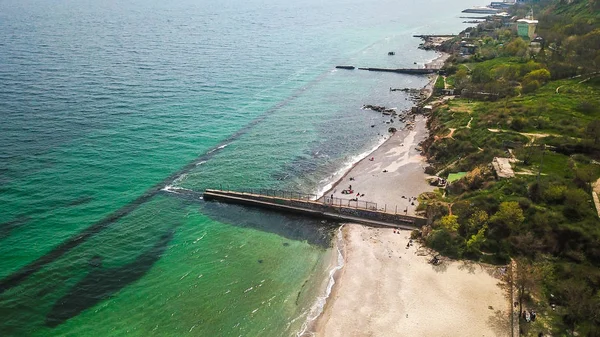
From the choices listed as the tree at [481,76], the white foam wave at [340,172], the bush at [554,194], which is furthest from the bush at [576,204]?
the tree at [481,76]

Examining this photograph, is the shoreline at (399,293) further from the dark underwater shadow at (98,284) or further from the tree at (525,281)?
the dark underwater shadow at (98,284)

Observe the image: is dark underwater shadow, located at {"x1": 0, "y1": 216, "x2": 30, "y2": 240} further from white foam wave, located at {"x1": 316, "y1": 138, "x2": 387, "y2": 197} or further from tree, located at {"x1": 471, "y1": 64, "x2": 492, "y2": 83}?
tree, located at {"x1": 471, "y1": 64, "x2": 492, "y2": 83}

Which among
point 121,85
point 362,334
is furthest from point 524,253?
point 121,85

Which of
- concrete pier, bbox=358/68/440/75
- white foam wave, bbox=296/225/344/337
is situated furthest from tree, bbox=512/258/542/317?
concrete pier, bbox=358/68/440/75

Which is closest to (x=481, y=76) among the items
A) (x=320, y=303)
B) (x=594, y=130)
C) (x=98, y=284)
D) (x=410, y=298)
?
(x=594, y=130)

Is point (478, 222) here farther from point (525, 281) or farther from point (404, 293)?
point (404, 293)
